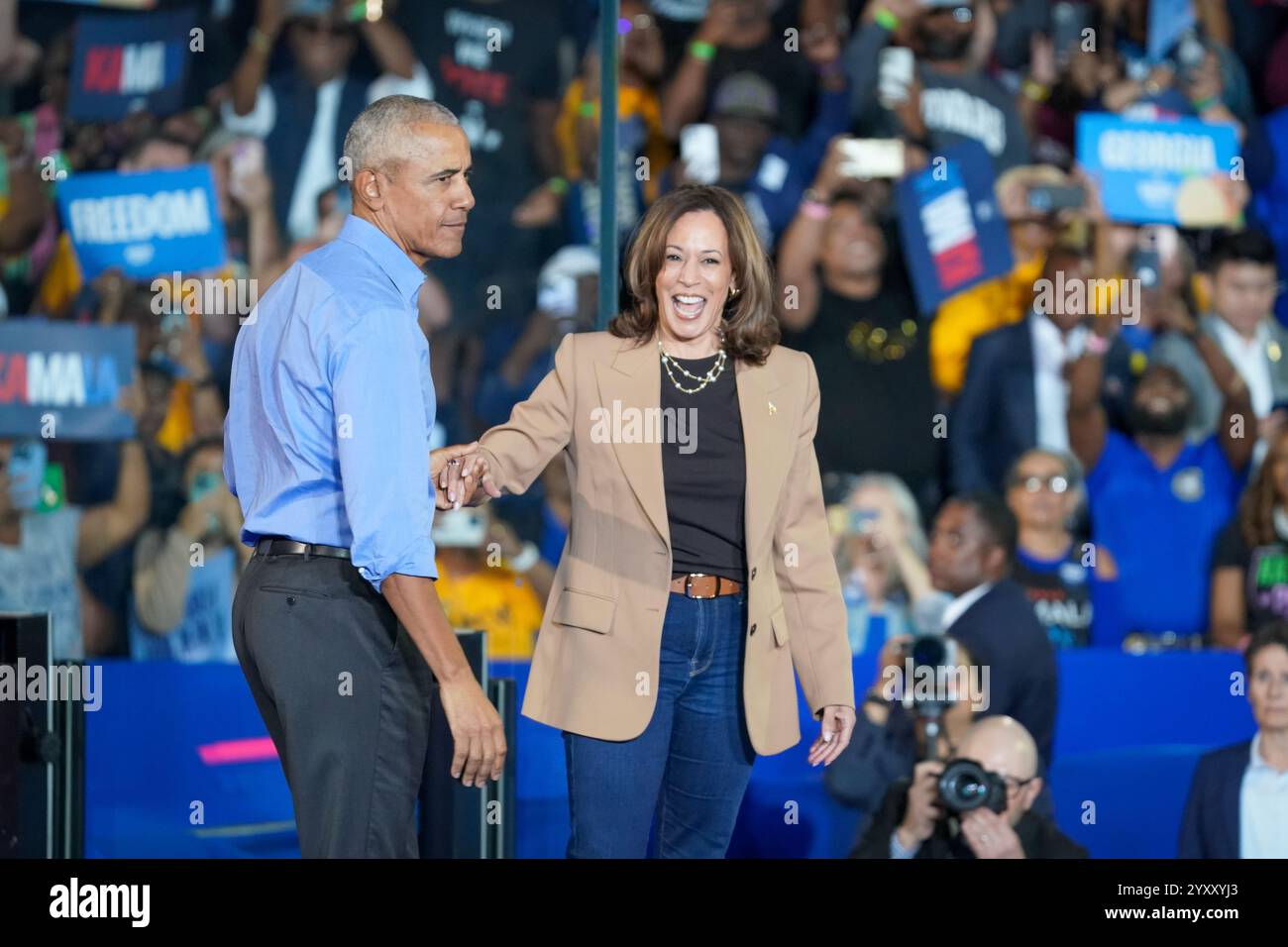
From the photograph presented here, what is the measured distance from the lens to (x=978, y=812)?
3396 millimetres

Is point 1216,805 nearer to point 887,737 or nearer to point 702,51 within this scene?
point 887,737

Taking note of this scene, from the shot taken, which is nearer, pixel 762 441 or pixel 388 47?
pixel 762 441

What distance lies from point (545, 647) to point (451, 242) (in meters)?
0.60

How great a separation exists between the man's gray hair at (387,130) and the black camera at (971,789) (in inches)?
71.2

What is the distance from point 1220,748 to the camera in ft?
12.4

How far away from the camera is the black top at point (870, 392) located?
174 inches

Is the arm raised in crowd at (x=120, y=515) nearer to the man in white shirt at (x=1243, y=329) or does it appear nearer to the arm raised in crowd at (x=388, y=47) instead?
the arm raised in crowd at (x=388, y=47)

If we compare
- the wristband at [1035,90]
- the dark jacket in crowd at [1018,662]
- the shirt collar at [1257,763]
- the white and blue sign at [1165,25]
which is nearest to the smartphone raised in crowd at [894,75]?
the wristband at [1035,90]

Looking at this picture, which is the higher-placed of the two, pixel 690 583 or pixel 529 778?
pixel 690 583

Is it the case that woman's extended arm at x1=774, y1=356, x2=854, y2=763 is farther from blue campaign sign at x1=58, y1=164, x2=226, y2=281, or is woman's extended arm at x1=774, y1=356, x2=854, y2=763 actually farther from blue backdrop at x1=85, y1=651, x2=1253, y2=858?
blue campaign sign at x1=58, y1=164, x2=226, y2=281

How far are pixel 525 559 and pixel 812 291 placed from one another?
1048 mm

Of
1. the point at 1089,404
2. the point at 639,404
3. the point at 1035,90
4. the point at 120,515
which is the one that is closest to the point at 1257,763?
the point at 1089,404
